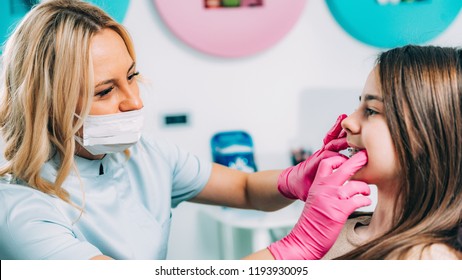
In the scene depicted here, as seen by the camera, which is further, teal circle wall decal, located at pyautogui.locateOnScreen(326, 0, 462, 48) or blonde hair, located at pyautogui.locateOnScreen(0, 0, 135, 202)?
teal circle wall decal, located at pyautogui.locateOnScreen(326, 0, 462, 48)

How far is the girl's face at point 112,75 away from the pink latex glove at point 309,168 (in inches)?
16.3

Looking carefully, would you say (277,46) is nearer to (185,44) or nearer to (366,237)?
(185,44)

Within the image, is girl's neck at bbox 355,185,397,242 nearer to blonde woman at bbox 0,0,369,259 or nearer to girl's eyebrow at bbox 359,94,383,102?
blonde woman at bbox 0,0,369,259

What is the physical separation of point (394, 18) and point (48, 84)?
1.02m

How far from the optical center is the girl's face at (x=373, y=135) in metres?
1.01

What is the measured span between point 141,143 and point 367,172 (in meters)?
0.62

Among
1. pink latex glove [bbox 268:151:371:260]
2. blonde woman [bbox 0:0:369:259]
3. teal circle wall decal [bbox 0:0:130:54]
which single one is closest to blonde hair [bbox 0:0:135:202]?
blonde woman [bbox 0:0:369:259]

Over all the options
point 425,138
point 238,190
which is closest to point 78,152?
point 238,190

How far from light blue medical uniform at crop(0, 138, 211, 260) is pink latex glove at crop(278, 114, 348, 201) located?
0.24m

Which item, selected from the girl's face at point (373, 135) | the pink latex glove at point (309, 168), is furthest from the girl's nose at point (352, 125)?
the pink latex glove at point (309, 168)

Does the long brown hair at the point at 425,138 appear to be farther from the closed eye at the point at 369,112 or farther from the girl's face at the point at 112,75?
the girl's face at the point at 112,75

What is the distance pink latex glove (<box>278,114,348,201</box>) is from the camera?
1.20m

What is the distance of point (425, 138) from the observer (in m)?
0.98

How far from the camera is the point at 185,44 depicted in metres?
1.58
